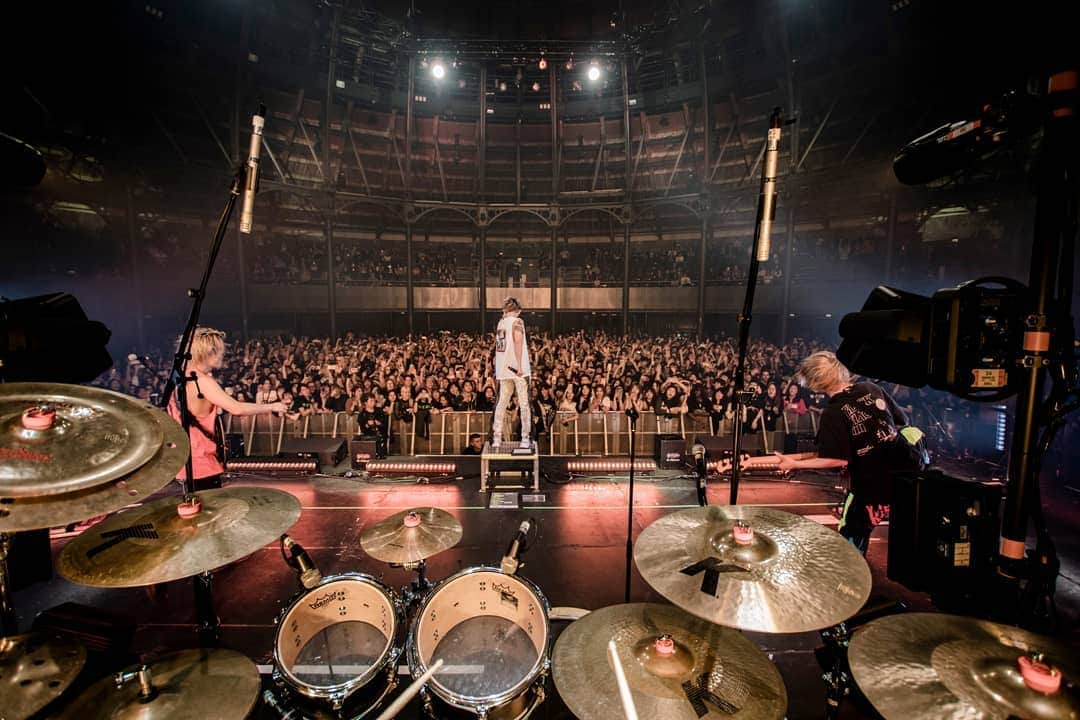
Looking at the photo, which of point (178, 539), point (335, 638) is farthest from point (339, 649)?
point (178, 539)

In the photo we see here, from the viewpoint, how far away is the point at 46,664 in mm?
1749

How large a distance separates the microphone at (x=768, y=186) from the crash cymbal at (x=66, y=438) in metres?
3.02

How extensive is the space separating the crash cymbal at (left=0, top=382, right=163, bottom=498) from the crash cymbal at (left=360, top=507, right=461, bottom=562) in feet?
4.24

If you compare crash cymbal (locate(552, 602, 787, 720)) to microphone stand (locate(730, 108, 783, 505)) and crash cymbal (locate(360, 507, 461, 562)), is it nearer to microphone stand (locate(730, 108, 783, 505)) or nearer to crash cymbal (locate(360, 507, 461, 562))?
microphone stand (locate(730, 108, 783, 505))

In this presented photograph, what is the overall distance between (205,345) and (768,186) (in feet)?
15.1

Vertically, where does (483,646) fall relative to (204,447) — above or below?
below

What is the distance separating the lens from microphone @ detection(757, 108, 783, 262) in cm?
233

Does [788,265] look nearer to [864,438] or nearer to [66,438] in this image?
[864,438]

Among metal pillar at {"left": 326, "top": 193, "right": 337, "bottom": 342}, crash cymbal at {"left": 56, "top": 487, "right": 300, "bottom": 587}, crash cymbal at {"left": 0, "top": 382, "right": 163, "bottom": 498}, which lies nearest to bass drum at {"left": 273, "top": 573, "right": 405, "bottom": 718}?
crash cymbal at {"left": 56, "top": 487, "right": 300, "bottom": 587}

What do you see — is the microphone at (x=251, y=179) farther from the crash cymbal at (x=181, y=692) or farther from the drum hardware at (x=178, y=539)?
the crash cymbal at (x=181, y=692)

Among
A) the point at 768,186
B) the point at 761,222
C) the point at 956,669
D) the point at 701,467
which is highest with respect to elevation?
the point at 768,186

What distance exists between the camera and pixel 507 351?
6.52m

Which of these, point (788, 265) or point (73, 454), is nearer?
point (73, 454)

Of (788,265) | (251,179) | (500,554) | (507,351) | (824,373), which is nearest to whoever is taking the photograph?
(251,179)
